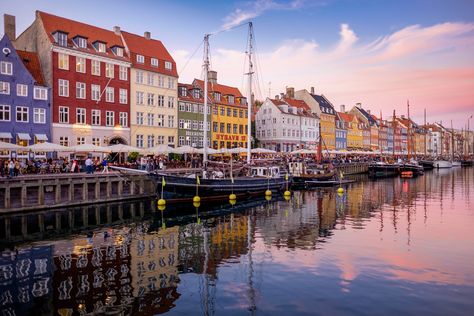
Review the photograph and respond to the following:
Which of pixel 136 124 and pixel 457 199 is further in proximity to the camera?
pixel 136 124

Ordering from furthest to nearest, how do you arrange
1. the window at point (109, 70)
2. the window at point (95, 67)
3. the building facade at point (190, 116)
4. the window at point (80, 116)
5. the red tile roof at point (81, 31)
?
the building facade at point (190, 116), the window at point (109, 70), the window at point (95, 67), the window at point (80, 116), the red tile roof at point (81, 31)

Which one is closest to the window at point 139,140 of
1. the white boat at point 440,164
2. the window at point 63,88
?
the window at point 63,88

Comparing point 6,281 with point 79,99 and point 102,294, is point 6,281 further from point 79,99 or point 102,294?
point 79,99

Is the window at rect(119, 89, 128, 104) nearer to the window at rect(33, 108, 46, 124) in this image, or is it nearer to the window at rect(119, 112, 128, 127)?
the window at rect(119, 112, 128, 127)

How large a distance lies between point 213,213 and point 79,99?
27819mm

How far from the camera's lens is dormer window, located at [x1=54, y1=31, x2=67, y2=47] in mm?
48000

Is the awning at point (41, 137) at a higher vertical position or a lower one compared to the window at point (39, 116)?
lower

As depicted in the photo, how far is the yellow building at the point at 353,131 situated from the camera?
115 meters

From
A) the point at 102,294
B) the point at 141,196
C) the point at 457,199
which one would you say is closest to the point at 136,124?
the point at 141,196

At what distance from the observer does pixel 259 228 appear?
25.9 m

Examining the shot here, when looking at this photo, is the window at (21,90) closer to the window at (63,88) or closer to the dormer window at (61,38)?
the window at (63,88)

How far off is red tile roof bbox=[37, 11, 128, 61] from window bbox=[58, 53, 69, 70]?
152cm

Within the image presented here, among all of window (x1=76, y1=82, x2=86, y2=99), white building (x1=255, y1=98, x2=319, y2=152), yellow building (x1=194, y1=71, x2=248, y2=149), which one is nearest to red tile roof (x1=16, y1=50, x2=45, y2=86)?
window (x1=76, y1=82, x2=86, y2=99)

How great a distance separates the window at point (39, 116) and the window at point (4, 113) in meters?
2.67
